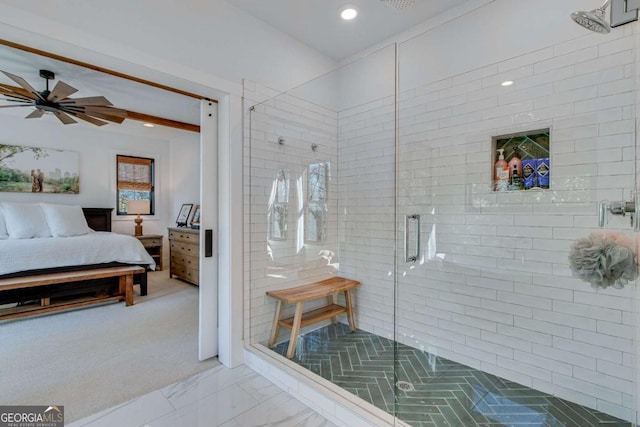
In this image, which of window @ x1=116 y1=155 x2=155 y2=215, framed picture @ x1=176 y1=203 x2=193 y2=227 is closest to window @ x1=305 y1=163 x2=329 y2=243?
framed picture @ x1=176 y1=203 x2=193 y2=227

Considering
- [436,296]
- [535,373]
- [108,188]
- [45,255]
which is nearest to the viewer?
[535,373]

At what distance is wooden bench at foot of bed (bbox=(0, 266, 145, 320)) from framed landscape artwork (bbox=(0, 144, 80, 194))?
Answer: 2.07 m

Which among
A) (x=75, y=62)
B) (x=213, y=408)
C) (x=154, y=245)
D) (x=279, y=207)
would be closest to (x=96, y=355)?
(x=213, y=408)

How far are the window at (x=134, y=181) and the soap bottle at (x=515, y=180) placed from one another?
6133mm

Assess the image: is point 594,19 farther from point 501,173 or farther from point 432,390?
point 432,390

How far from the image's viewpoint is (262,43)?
2.54 m

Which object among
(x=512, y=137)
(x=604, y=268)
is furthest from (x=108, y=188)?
(x=604, y=268)

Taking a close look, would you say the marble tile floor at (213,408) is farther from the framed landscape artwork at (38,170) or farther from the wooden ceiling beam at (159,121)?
the framed landscape artwork at (38,170)

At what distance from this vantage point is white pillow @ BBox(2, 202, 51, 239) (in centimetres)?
412

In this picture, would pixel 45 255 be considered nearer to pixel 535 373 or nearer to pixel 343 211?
pixel 343 211

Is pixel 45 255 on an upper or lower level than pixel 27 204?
lower

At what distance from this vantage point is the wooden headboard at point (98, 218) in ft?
17.0

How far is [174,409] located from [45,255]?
2998 mm

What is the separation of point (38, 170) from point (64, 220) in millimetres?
1066
